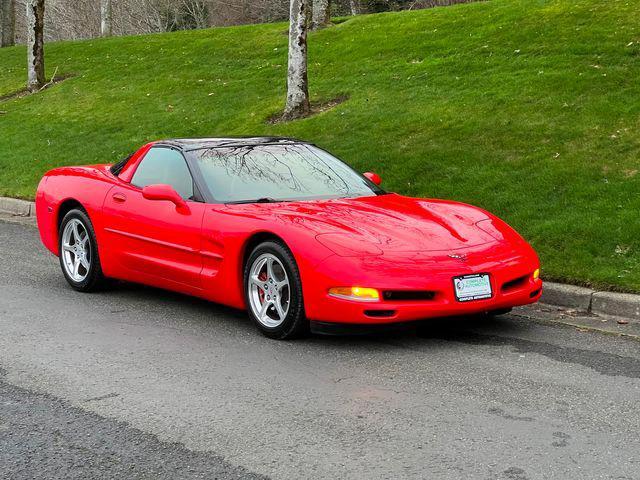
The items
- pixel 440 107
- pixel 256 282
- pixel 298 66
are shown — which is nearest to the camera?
pixel 256 282

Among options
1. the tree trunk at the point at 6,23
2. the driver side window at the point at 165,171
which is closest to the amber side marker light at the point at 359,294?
the driver side window at the point at 165,171

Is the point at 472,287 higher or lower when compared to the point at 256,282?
higher

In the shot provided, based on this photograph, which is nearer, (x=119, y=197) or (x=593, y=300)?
(x=593, y=300)

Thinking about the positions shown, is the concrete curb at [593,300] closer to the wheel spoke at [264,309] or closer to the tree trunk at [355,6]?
the wheel spoke at [264,309]

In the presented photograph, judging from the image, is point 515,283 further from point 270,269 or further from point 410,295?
point 270,269

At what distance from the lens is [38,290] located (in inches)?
331

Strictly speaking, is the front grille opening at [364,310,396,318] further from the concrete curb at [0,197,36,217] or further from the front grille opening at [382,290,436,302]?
the concrete curb at [0,197,36,217]

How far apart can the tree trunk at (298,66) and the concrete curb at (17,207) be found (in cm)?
446

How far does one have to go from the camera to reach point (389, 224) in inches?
264

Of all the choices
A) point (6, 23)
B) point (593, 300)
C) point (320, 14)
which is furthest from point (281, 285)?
point (6, 23)

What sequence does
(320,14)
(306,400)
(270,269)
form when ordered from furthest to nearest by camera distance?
1. (320,14)
2. (270,269)
3. (306,400)

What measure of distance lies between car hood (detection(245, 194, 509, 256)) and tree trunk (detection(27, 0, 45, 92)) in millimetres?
18001

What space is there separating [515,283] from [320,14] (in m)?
18.6

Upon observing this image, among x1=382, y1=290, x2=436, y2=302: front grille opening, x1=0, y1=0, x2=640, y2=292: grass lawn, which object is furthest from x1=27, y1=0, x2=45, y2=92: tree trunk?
x1=382, y1=290, x2=436, y2=302: front grille opening
